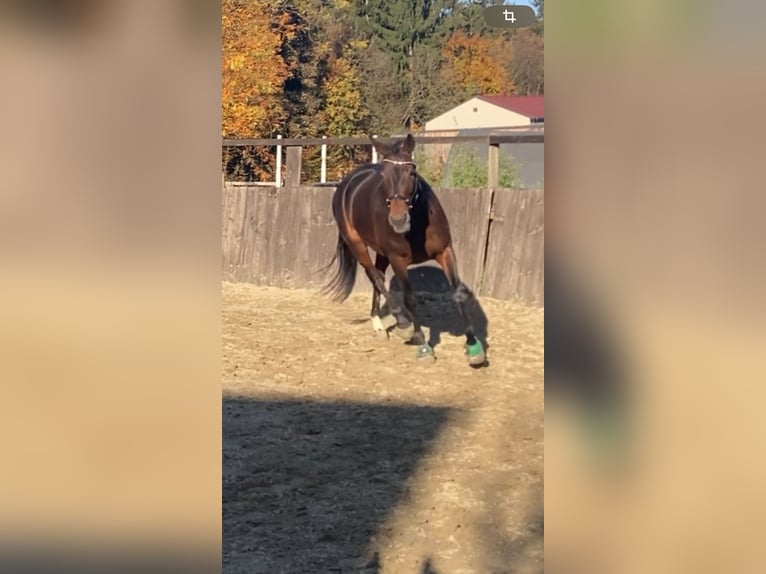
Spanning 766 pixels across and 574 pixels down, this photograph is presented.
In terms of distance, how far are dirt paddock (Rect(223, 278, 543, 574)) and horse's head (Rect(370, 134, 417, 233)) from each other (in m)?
1.05

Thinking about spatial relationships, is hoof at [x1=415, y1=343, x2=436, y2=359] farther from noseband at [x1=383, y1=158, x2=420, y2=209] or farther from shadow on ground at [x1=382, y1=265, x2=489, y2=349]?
noseband at [x1=383, y1=158, x2=420, y2=209]

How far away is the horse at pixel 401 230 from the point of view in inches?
275

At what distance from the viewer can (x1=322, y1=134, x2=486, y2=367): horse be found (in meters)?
6.99

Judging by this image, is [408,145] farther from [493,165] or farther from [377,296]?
[493,165]

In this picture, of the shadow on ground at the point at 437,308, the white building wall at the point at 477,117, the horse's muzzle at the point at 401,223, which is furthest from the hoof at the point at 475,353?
the white building wall at the point at 477,117

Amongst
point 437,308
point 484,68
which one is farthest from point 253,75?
point 437,308

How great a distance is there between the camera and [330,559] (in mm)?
3402

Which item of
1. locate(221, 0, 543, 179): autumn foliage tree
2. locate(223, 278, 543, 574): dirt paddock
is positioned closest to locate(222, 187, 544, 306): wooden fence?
locate(223, 278, 543, 574): dirt paddock

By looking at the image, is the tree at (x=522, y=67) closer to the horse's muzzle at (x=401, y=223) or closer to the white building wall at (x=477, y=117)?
the white building wall at (x=477, y=117)

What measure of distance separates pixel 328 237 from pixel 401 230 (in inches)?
176

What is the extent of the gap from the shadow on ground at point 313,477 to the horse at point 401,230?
1.56 meters
